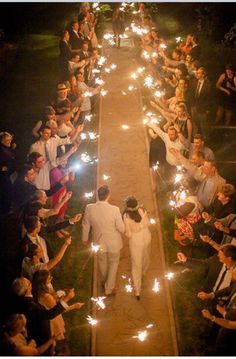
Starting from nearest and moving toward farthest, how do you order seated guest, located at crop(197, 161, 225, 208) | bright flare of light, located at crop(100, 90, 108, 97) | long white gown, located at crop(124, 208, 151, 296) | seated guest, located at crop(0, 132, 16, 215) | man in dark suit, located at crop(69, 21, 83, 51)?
long white gown, located at crop(124, 208, 151, 296) < seated guest, located at crop(197, 161, 225, 208) < seated guest, located at crop(0, 132, 16, 215) < man in dark suit, located at crop(69, 21, 83, 51) < bright flare of light, located at crop(100, 90, 108, 97)

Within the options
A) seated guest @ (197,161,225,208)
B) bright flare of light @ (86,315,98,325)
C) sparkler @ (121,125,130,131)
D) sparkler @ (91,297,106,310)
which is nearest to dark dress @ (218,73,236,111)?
sparkler @ (121,125,130,131)

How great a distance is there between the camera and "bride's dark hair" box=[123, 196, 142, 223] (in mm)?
7262

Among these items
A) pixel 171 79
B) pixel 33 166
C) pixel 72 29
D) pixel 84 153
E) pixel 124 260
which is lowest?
pixel 124 260

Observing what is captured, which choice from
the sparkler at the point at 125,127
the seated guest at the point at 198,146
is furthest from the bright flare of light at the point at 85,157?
the seated guest at the point at 198,146

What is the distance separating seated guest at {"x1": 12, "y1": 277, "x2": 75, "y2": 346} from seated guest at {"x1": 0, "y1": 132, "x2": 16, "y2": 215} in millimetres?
2976

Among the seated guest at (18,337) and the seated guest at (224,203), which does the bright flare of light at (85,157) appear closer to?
the seated guest at (224,203)

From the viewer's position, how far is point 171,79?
13508 millimetres

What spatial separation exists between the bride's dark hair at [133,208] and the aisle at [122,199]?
1710 millimetres

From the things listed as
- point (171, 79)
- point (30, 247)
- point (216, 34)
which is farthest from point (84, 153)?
point (216, 34)

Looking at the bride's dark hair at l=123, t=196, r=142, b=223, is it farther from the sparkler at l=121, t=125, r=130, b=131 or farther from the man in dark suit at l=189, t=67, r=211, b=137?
the sparkler at l=121, t=125, r=130, b=131

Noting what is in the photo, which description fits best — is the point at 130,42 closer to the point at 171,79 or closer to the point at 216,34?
the point at 216,34

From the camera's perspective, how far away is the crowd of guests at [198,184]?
21.5ft

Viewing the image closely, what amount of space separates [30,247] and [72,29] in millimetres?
10621

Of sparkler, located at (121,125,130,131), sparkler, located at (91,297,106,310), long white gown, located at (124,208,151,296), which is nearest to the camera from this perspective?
long white gown, located at (124,208,151,296)
